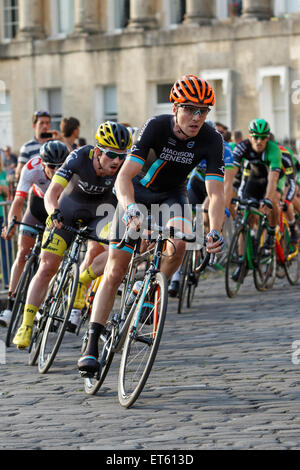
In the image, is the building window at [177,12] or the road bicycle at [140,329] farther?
the building window at [177,12]

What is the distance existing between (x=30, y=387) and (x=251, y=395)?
1694 mm

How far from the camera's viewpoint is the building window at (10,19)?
1682 inches

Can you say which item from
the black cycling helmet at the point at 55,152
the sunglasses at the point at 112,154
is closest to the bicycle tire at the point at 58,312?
the sunglasses at the point at 112,154

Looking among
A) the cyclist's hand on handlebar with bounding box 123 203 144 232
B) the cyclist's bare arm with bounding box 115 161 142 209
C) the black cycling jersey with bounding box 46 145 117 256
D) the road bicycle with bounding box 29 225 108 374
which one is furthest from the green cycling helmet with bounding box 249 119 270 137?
the cyclist's hand on handlebar with bounding box 123 203 144 232

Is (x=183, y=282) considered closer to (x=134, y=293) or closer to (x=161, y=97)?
(x=134, y=293)

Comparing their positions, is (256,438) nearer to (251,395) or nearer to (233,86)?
(251,395)

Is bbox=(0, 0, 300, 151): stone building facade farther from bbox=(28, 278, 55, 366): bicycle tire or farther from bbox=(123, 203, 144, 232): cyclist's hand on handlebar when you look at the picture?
bbox=(123, 203, 144, 232): cyclist's hand on handlebar

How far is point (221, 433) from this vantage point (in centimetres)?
687

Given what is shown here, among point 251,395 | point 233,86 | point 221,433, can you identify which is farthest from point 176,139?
point 233,86

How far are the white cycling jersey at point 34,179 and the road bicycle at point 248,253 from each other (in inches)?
125

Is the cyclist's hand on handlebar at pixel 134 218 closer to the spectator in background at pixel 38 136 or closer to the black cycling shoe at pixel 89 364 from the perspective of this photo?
the black cycling shoe at pixel 89 364

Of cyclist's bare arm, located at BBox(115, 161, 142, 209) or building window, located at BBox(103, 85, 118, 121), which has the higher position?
cyclist's bare arm, located at BBox(115, 161, 142, 209)

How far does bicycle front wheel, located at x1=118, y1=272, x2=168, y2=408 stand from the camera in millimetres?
7613

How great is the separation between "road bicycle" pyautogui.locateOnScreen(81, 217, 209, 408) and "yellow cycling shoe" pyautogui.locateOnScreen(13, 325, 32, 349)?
1.60 m
